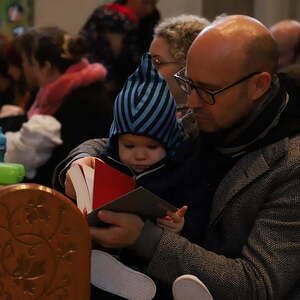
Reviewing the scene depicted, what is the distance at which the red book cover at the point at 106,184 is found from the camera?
1.80 meters

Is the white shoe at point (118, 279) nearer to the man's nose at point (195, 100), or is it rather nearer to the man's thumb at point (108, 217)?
the man's thumb at point (108, 217)

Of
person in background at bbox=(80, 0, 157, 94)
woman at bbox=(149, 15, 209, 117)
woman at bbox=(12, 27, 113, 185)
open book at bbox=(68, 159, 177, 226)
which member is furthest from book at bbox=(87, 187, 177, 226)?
person in background at bbox=(80, 0, 157, 94)

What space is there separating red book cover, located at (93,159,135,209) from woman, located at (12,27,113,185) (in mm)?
1603

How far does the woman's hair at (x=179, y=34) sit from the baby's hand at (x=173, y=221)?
28.9 inches

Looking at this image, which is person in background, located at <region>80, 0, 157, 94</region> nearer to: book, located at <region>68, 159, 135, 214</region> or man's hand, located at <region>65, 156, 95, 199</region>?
man's hand, located at <region>65, 156, 95, 199</region>

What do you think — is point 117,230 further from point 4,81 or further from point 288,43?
point 4,81

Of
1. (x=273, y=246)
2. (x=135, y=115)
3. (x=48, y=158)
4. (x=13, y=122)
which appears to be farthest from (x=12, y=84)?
(x=273, y=246)

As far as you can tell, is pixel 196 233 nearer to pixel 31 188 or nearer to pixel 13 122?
pixel 31 188

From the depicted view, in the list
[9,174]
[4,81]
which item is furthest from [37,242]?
[4,81]

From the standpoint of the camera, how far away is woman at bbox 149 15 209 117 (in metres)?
2.43

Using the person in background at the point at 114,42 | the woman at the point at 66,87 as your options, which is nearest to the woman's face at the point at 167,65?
the woman at the point at 66,87

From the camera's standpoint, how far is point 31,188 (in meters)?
1.57

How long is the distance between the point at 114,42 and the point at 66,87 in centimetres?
74

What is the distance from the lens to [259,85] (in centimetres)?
194
